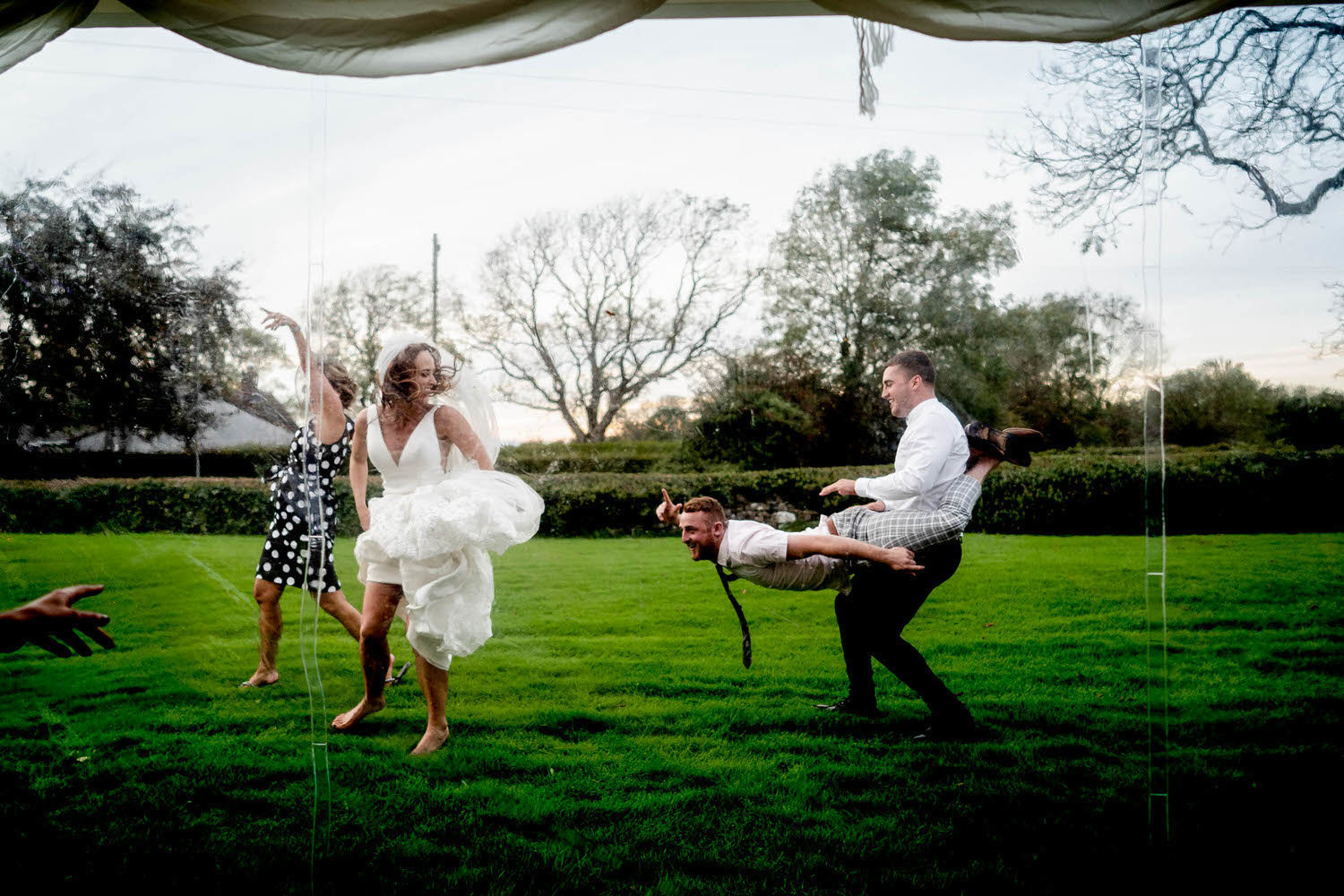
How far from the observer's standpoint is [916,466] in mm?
3039

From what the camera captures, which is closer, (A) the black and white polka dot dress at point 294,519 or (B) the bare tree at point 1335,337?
(B) the bare tree at point 1335,337

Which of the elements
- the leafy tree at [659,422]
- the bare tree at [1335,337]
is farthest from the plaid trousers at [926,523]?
the bare tree at [1335,337]

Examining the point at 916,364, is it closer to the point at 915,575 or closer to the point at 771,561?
the point at 915,575

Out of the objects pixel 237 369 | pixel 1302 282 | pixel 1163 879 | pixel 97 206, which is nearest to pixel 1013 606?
pixel 1163 879

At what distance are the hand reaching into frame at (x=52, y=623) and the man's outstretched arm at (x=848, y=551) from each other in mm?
2065

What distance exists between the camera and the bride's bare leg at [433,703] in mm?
3150

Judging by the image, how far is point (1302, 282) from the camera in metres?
3.34

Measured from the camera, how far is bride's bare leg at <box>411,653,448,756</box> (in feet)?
10.3

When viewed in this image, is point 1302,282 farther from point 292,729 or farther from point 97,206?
point 97,206

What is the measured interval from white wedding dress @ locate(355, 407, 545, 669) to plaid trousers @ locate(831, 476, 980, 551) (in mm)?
1286

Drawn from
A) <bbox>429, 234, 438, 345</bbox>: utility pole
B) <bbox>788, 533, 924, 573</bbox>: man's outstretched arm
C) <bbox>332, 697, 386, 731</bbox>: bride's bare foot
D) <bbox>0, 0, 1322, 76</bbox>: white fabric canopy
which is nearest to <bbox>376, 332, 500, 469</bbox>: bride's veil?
<bbox>429, 234, 438, 345</bbox>: utility pole

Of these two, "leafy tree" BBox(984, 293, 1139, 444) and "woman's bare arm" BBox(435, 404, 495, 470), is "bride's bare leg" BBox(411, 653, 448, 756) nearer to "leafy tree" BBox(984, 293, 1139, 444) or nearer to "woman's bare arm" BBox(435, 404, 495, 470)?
"woman's bare arm" BBox(435, 404, 495, 470)

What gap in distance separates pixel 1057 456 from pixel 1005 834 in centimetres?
157

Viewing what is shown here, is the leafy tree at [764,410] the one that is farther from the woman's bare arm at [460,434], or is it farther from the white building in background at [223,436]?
the white building in background at [223,436]
